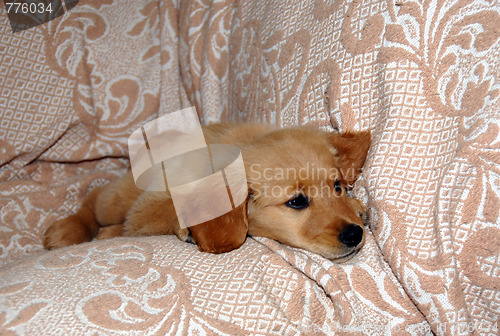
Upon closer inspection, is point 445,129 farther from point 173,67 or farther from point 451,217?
point 173,67

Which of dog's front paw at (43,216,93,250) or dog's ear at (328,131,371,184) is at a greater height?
dog's ear at (328,131,371,184)

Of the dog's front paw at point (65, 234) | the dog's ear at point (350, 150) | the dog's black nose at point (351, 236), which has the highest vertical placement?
the dog's ear at point (350, 150)

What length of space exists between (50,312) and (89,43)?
1545 mm

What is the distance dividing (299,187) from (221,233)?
0.38m

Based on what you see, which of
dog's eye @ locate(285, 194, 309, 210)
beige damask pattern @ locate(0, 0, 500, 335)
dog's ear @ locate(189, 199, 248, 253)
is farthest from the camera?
dog's eye @ locate(285, 194, 309, 210)

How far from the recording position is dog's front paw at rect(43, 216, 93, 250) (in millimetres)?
1992

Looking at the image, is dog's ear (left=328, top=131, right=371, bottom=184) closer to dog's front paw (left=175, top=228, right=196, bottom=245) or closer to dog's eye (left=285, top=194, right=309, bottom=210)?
dog's eye (left=285, top=194, right=309, bottom=210)

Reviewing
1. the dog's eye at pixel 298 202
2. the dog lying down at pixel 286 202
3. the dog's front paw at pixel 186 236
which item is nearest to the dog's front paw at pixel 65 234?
the dog lying down at pixel 286 202

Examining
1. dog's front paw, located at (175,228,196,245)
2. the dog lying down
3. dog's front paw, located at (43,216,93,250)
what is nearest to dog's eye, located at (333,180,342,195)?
the dog lying down

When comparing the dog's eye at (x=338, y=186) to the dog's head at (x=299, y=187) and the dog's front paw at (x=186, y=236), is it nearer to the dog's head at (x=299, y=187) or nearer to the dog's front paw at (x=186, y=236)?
the dog's head at (x=299, y=187)

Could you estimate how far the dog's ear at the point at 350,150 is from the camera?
64.7 inches

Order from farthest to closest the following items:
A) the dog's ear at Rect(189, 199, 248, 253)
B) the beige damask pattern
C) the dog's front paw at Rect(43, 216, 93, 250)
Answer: the dog's front paw at Rect(43, 216, 93, 250) < the dog's ear at Rect(189, 199, 248, 253) < the beige damask pattern

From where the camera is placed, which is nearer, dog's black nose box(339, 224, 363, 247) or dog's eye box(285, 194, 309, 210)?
dog's black nose box(339, 224, 363, 247)

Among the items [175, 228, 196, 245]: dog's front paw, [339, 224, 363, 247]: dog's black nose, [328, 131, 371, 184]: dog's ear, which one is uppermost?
[328, 131, 371, 184]: dog's ear
